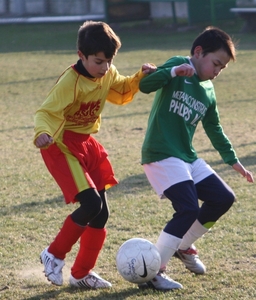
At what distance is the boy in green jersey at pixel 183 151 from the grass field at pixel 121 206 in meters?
0.26

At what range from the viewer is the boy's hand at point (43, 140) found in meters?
3.38

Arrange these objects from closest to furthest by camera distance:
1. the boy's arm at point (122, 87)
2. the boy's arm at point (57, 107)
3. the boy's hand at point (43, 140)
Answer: the boy's hand at point (43, 140) < the boy's arm at point (57, 107) < the boy's arm at point (122, 87)

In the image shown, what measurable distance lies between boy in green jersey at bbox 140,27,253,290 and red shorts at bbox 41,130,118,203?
0.26 m

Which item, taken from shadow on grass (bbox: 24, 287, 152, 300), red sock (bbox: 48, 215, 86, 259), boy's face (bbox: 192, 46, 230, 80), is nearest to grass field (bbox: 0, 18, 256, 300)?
shadow on grass (bbox: 24, 287, 152, 300)

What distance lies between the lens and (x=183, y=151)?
377 centimetres

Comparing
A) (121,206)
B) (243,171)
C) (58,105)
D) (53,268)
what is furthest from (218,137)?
(121,206)

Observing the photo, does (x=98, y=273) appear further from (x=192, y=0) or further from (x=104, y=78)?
(x=192, y=0)

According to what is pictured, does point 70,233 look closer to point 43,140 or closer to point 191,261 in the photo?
point 43,140

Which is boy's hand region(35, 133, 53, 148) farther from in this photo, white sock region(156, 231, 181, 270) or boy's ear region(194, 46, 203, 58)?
boy's ear region(194, 46, 203, 58)

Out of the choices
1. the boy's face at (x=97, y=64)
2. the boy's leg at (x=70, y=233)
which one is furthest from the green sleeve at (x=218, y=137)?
the boy's leg at (x=70, y=233)

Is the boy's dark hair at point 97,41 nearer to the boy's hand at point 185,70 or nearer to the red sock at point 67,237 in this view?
the boy's hand at point 185,70

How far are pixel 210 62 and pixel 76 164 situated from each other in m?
0.94

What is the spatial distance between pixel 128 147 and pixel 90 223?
385 centimetres

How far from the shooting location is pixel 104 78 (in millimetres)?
3779
